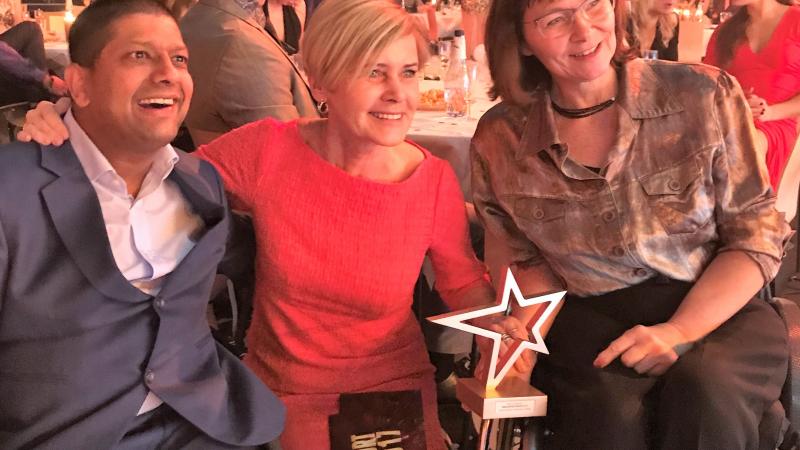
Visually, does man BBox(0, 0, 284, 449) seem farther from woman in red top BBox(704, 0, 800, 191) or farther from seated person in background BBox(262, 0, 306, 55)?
woman in red top BBox(704, 0, 800, 191)

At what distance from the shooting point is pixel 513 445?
68.5 inches

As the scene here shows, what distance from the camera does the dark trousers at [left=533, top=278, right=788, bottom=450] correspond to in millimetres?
1618

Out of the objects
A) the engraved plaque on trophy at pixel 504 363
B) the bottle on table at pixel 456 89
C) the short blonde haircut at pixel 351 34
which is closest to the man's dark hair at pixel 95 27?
the short blonde haircut at pixel 351 34

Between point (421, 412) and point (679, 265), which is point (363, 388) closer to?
point (421, 412)

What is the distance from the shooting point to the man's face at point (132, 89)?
158 cm

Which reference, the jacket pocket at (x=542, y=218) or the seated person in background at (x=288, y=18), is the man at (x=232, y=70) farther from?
the seated person in background at (x=288, y=18)

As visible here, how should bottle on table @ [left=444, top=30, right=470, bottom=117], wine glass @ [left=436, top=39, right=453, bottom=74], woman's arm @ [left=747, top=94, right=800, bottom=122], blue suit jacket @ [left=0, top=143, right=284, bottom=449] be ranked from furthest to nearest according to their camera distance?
wine glass @ [left=436, top=39, right=453, bottom=74] < woman's arm @ [left=747, top=94, right=800, bottom=122] < bottle on table @ [left=444, top=30, right=470, bottom=117] < blue suit jacket @ [left=0, top=143, right=284, bottom=449]

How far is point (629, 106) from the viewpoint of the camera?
6.21 feet

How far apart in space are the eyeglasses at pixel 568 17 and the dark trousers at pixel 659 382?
614 millimetres

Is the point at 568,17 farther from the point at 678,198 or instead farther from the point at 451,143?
the point at 451,143

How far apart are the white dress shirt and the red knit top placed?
0.25 m

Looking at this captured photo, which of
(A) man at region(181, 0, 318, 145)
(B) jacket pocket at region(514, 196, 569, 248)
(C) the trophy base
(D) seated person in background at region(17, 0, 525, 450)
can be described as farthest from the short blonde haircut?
(A) man at region(181, 0, 318, 145)

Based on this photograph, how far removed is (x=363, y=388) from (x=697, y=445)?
759 millimetres

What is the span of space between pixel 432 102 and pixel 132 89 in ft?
5.85
